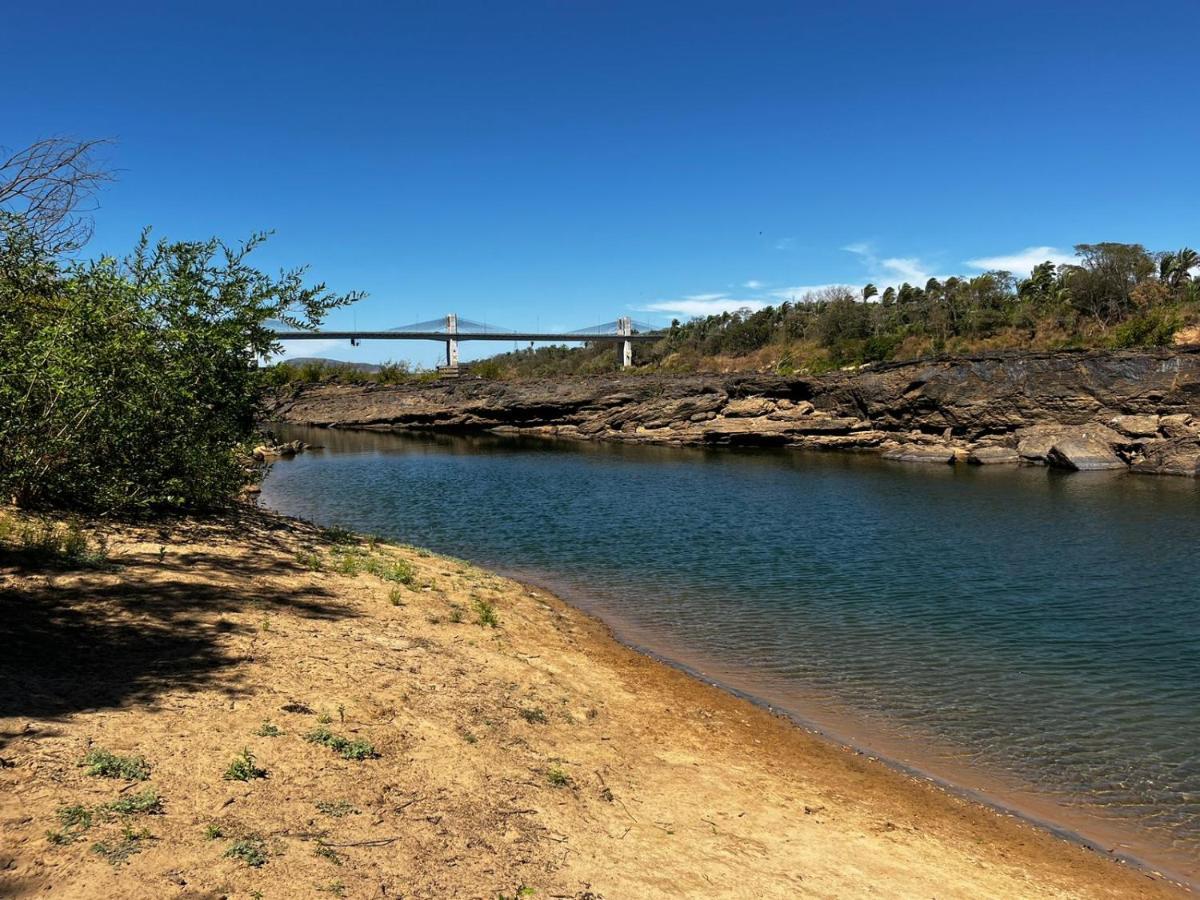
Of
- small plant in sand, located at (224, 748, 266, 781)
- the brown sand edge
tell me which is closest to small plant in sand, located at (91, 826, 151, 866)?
small plant in sand, located at (224, 748, 266, 781)

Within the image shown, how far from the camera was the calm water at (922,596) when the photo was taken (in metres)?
10.3

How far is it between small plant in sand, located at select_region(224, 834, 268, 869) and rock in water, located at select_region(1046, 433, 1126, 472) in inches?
1976

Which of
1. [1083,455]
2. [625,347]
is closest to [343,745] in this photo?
[1083,455]

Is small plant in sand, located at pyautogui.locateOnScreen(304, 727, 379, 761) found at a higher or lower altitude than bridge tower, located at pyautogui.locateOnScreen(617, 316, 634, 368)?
lower

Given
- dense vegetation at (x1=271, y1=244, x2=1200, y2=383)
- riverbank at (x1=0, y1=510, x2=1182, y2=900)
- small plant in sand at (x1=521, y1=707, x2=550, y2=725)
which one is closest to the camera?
riverbank at (x1=0, y1=510, x2=1182, y2=900)

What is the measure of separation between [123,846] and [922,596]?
53.9 ft

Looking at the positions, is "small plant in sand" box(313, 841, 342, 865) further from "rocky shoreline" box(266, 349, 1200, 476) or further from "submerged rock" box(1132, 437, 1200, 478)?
"submerged rock" box(1132, 437, 1200, 478)

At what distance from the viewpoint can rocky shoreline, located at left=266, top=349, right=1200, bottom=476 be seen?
47.9 m

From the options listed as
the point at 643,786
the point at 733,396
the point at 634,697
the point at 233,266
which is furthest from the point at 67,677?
the point at 733,396

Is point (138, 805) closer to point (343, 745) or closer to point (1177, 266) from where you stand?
point (343, 745)

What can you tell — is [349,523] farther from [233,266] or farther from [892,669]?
[892,669]

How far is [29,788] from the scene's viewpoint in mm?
5785

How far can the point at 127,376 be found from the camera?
13617 mm

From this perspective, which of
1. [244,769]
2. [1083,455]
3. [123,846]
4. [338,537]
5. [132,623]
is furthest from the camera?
[1083,455]
